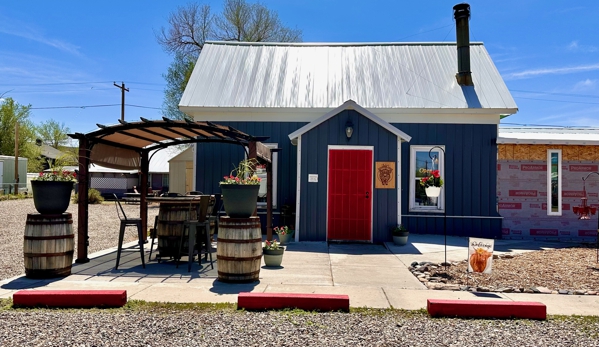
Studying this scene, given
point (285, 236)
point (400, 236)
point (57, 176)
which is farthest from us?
point (285, 236)

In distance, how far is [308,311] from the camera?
495 cm

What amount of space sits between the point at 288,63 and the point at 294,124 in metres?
3.02

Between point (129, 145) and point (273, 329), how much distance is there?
6308mm

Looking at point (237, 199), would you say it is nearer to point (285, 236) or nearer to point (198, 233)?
point (198, 233)

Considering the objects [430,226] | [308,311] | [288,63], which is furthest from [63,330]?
[288,63]

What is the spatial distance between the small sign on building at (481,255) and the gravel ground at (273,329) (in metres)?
1.44

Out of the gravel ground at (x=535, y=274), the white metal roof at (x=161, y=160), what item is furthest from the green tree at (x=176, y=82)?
the gravel ground at (x=535, y=274)

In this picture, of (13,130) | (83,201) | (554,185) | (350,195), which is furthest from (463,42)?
(13,130)

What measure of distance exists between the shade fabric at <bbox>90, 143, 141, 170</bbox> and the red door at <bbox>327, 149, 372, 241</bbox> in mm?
4213

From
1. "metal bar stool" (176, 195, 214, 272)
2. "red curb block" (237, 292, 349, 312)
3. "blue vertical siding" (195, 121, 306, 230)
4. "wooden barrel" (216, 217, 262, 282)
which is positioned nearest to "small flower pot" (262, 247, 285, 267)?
"metal bar stool" (176, 195, 214, 272)

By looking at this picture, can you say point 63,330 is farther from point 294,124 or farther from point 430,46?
point 430,46

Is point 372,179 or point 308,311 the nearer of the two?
point 308,311

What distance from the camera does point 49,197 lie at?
251 inches

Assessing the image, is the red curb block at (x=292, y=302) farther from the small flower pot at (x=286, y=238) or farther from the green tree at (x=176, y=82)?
Result: the green tree at (x=176, y=82)
